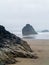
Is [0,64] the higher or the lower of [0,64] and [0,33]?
the lower

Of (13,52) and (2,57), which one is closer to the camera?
(2,57)

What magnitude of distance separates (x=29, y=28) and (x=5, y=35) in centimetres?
9809

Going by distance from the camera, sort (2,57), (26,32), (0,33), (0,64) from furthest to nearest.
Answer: (26,32), (0,33), (2,57), (0,64)

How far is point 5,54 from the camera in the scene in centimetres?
1730

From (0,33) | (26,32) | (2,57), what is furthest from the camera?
(26,32)

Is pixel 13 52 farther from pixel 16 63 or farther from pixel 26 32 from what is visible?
pixel 26 32

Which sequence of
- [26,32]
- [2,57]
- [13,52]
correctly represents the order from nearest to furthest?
[2,57]
[13,52]
[26,32]

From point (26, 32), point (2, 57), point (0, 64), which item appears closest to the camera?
point (0, 64)

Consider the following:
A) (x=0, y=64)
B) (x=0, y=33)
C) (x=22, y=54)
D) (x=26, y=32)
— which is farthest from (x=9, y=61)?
(x=26, y=32)

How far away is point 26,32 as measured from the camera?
123500 mm

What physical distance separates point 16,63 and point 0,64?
231 centimetres

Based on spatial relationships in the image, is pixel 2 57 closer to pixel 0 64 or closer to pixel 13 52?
pixel 0 64

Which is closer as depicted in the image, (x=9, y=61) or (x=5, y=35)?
(x=9, y=61)

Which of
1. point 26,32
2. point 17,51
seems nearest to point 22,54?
point 17,51
